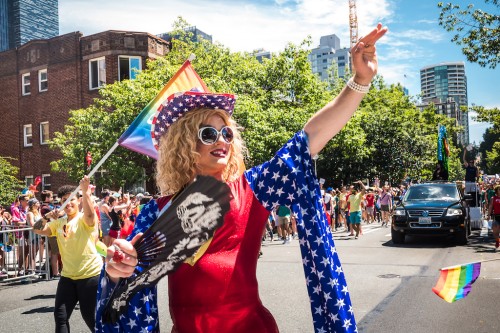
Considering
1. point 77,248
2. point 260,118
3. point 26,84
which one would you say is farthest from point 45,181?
point 77,248

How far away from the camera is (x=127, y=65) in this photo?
95.5 feet

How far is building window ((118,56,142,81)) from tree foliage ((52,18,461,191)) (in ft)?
6.09

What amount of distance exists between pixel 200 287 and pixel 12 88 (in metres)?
35.7

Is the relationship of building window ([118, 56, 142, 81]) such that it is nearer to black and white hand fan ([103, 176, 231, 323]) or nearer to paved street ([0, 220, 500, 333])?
paved street ([0, 220, 500, 333])

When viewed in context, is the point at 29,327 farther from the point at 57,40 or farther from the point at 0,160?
the point at 57,40

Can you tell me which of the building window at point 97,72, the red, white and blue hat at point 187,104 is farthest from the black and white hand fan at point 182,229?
the building window at point 97,72

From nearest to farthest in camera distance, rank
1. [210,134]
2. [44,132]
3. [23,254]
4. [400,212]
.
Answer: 1. [210,134]
2. [23,254]
3. [400,212]
4. [44,132]

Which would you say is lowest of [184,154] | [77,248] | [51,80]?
[77,248]

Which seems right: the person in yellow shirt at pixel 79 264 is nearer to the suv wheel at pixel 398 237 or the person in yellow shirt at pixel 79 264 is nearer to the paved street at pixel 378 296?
the paved street at pixel 378 296

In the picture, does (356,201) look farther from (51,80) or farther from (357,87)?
(51,80)

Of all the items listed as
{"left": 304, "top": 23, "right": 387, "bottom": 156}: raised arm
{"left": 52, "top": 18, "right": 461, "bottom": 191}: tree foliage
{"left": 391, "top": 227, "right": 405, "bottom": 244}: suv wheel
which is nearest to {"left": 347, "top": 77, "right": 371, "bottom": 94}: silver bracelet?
{"left": 304, "top": 23, "right": 387, "bottom": 156}: raised arm

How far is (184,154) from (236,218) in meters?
0.39

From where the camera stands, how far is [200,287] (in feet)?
6.03

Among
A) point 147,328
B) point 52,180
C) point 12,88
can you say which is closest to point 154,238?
point 147,328
